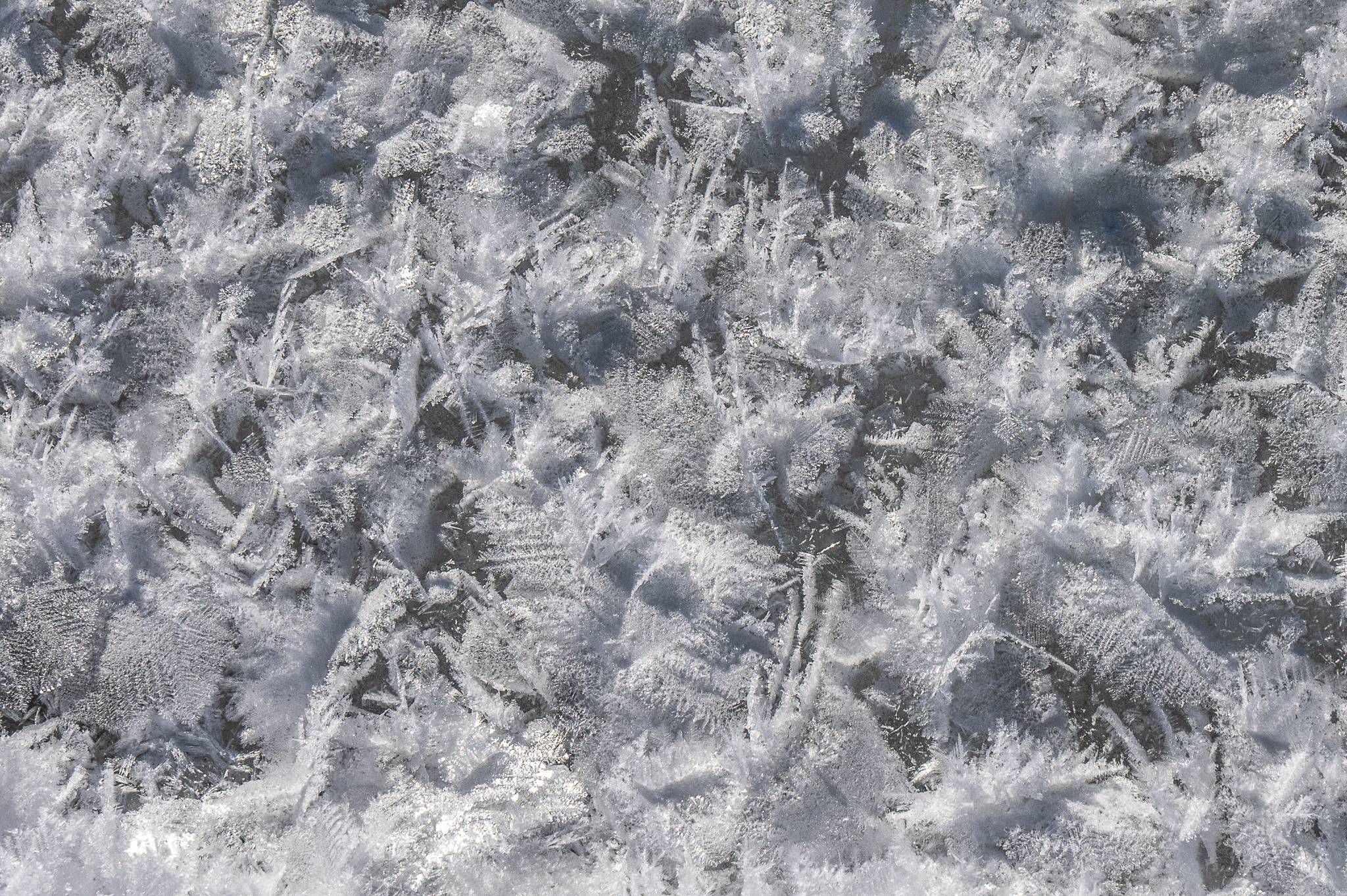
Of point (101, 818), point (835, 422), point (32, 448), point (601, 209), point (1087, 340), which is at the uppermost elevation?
point (601, 209)

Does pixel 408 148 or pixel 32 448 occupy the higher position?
pixel 408 148

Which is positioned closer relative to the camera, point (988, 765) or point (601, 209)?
point (988, 765)

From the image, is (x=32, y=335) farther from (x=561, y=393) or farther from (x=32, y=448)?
(x=561, y=393)

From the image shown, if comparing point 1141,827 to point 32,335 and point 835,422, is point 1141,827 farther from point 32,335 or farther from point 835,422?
point 32,335

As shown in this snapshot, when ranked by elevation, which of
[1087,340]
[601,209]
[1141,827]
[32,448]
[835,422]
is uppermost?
[601,209]

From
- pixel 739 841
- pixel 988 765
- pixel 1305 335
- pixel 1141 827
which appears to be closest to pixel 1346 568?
pixel 1305 335

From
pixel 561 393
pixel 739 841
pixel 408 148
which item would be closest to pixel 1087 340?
pixel 561 393
